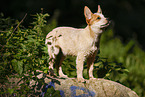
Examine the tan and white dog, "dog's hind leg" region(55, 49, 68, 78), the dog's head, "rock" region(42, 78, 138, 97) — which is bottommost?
"rock" region(42, 78, 138, 97)

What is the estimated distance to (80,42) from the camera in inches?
122

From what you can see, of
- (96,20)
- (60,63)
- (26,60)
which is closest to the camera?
(96,20)

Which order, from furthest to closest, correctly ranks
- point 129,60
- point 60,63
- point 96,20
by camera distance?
point 129,60 < point 60,63 < point 96,20

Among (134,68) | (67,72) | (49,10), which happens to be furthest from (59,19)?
(67,72)

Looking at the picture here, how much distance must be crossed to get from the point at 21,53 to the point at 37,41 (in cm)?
34

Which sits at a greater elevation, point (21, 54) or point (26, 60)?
point (21, 54)

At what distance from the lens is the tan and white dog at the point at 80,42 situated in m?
2.99

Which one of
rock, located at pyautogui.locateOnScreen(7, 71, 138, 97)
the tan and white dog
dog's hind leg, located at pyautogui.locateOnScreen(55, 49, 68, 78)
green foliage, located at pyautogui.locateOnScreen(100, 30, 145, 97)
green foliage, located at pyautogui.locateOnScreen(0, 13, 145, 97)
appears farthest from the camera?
green foliage, located at pyautogui.locateOnScreen(100, 30, 145, 97)

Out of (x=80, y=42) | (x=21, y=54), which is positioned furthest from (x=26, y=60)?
(x=80, y=42)

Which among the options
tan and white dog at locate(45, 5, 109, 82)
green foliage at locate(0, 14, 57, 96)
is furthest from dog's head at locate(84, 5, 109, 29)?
green foliage at locate(0, 14, 57, 96)

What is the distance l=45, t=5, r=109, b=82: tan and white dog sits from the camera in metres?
2.99

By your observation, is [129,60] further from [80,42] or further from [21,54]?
[21,54]

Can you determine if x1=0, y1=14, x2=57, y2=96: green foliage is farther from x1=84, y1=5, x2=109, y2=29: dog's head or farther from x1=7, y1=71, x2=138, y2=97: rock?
x1=84, y1=5, x2=109, y2=29: dog's head

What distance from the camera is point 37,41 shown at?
129 inches
